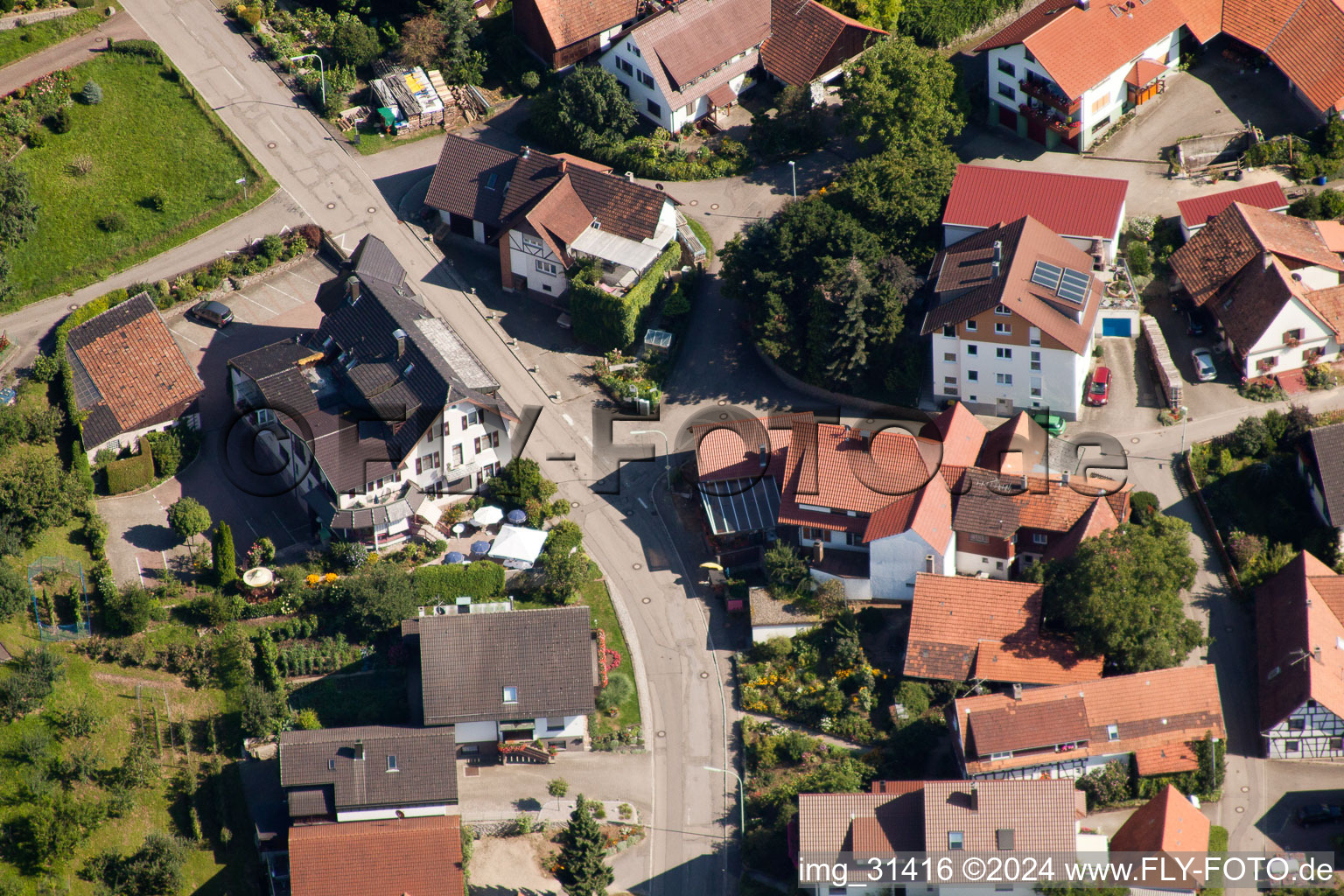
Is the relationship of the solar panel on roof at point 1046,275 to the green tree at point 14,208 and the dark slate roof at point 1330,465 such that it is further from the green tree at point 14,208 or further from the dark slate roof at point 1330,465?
the green tree at point 14,208

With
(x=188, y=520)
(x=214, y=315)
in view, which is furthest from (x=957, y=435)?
(x=214, y=315)

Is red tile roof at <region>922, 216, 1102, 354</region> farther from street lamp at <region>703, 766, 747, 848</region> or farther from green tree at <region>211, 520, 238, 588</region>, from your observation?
green tree at <region>211, 520, 238, 588</region>

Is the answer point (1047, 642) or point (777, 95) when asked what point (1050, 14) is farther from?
point (1047, 642)

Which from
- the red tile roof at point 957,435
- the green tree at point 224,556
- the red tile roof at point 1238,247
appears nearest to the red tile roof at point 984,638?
the red tile roof at point 957,435

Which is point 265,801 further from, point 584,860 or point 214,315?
point 214,315

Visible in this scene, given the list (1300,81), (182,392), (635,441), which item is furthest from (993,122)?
(182,392)
